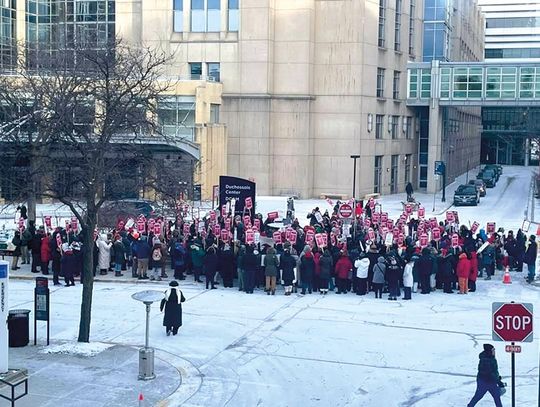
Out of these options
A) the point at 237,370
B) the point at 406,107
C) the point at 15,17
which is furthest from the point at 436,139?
the point at 237,370

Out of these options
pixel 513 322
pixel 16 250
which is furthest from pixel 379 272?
pixel 16 250

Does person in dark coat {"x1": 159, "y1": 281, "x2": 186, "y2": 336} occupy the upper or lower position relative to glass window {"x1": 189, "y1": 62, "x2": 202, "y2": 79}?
lower

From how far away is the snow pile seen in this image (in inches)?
675

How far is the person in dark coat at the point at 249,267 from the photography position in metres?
24.0

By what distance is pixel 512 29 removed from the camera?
410 ft

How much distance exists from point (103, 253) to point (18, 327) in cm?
853

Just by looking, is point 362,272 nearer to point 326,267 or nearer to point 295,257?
point 326,267

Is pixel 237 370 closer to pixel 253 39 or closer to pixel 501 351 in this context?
pixel 501 351

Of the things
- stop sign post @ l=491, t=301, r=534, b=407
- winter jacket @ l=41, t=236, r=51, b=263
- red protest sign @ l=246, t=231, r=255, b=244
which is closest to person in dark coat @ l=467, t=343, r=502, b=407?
stop sign post @ l=491, t=301, r=534, b=407

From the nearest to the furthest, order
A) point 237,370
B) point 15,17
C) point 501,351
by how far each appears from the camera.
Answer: point 237,370 < point 501,351 < point 15,17

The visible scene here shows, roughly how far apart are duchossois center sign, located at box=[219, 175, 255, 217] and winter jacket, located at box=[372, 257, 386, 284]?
29.3 feet

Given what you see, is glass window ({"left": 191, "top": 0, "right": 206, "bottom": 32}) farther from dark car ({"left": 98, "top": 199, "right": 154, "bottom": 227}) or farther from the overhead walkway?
dark car ({"left": 98, "top": 199, "right": 154, "bottom": 227})

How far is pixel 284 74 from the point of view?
57.5m

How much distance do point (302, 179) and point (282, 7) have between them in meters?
11.5
